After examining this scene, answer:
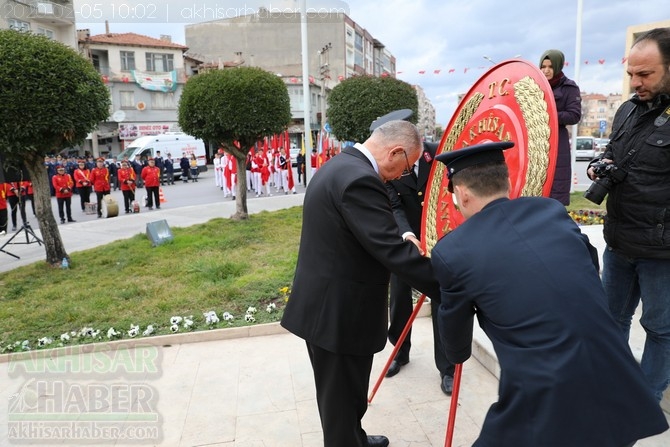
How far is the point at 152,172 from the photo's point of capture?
614 inches

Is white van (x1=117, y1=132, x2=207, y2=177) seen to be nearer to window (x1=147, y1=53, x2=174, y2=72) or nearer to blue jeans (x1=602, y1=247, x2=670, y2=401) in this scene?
window (x1=147, y1=53, x2=174, y2=72)

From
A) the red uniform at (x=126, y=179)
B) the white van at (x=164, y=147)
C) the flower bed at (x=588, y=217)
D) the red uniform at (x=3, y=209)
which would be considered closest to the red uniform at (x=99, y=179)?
the red uniform at (x=126, y=179)

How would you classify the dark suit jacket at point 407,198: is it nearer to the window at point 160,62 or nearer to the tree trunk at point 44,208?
the tree trunk at point 44,208

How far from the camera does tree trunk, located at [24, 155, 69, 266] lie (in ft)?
25.5

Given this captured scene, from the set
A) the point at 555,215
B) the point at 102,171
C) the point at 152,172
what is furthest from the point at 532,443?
the point at 102,171

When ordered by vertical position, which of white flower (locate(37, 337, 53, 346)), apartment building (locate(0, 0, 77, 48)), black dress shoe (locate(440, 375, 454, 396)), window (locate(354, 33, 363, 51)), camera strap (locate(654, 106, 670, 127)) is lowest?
white flower (locate(37, 337, 53, 346))

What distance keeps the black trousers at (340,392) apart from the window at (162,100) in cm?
4274

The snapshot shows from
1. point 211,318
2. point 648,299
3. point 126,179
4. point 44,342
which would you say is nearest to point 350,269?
point 648,299

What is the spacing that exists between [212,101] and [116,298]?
5.73 metres

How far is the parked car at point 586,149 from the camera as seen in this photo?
3438cm

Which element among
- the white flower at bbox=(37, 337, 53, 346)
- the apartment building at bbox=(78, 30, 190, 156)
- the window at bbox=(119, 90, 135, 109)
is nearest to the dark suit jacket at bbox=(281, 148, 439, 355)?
the white flower at bbox=(37, 337, 53, 346)

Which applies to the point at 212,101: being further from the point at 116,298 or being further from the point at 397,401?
the point at 397,401

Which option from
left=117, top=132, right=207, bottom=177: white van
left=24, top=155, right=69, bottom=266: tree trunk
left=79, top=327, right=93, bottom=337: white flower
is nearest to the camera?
left=79, top=327, right=93, bottom=337: white flower

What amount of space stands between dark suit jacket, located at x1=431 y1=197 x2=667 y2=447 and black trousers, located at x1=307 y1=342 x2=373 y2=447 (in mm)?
947
